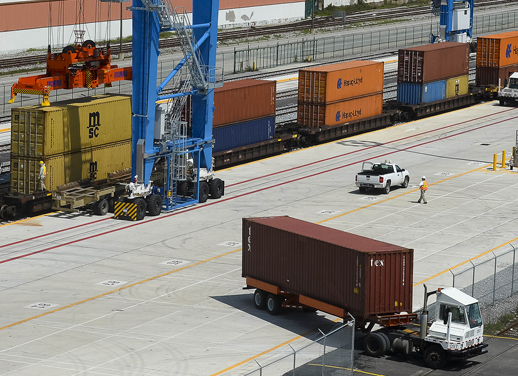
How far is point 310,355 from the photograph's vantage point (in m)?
31.5

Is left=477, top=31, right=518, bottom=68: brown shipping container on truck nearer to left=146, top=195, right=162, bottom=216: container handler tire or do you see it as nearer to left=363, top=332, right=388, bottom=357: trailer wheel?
left=146, top=195, right=162, bottom=216: container handler tire

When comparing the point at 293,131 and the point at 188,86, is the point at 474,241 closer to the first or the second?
the point at 188,86

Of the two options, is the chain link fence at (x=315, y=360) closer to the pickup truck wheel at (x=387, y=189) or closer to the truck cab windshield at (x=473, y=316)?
the truck cab windshield at (x=473, y=316)

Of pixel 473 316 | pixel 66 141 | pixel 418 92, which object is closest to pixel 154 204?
pixel 66 141

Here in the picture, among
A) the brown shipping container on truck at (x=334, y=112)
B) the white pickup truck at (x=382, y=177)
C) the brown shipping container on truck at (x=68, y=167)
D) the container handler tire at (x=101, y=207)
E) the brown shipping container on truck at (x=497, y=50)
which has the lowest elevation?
the container handler tire at (x=101, y=207)

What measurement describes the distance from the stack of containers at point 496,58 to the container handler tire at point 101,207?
46.1m

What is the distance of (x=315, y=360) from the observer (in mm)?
30656

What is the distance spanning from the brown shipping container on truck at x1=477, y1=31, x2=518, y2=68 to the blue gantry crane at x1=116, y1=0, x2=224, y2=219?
38717 millimetres

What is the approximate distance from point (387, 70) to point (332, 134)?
3402 cm

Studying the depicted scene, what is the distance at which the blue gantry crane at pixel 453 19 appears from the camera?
3644 inches

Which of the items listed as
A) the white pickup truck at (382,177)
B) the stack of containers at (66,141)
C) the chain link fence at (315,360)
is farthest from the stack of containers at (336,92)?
the chain link fence at (315,360)

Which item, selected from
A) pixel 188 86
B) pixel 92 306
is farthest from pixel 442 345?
pixel 188 86

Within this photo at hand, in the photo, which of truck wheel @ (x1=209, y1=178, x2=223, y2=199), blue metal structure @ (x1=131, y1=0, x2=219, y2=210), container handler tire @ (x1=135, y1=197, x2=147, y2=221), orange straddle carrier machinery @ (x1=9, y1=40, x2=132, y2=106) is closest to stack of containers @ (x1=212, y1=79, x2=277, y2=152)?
blue metal structure @ (x1=131, y1=0, x2=219, y2=210)

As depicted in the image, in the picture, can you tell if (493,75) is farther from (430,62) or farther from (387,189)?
(387,189)
